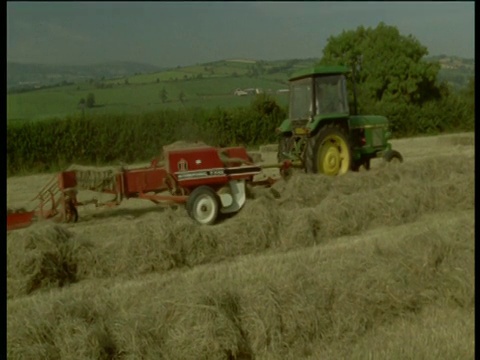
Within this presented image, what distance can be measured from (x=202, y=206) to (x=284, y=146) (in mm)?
1578

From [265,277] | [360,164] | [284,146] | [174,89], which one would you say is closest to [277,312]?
[265,277]

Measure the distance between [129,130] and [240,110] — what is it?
200cm

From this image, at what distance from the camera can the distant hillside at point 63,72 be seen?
4.80m

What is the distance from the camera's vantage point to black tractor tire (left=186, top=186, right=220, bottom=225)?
7004 millimetres

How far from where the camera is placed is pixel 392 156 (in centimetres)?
1009

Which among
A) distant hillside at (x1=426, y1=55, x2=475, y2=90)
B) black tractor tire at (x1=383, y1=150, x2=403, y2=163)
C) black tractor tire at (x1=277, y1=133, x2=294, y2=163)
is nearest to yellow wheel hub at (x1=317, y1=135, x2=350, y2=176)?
black tractor tire at (x1=277, y1=133, x2=294, y2=163)

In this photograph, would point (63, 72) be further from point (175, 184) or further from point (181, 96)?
point (175, 184)

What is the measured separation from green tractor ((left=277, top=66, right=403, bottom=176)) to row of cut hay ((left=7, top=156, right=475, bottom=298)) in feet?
0.87

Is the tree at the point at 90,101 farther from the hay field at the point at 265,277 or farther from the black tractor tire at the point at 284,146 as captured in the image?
the black tractor tire at the point at 284,146

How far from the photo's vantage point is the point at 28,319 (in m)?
4.25

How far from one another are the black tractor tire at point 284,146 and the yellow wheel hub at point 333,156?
0.39 metres

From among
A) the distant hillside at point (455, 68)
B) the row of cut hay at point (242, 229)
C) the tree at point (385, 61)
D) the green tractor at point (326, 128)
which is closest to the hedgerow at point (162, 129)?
the green tractor at point (326, 128)

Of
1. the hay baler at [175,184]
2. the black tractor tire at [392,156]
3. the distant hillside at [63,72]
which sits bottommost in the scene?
the hay baler at [175,184]
